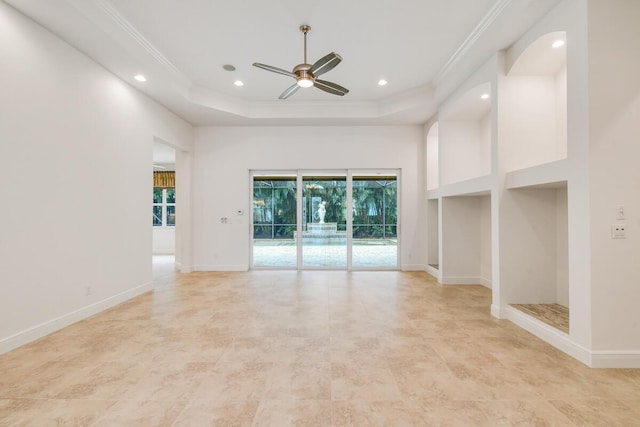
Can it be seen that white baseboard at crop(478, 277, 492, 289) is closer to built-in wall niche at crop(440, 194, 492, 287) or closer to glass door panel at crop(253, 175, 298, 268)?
built-in wall niche at crop(440, 194, 492, 287)

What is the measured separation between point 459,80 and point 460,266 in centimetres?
312

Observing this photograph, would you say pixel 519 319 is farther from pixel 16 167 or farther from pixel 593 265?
pixel 16 167

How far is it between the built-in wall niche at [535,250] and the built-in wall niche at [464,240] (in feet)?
5.44

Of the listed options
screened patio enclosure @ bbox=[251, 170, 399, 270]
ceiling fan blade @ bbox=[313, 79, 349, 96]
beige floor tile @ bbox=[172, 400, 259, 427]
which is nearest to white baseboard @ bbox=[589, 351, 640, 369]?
beige floor tile @ bbox=[172, 400, 259, 427]

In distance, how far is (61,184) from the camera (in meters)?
3.29

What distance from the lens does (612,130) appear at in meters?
2.43

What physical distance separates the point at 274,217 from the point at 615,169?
5.54 metres

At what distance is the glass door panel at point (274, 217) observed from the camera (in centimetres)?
666

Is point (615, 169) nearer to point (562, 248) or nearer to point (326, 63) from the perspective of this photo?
point (562, 248)

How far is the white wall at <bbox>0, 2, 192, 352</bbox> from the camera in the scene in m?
2.78

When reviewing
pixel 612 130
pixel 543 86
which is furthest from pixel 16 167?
pixel 543 86

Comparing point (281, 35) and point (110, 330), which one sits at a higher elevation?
point (281, 35)

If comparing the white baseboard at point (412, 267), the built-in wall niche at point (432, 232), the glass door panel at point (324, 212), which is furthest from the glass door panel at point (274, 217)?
the built-in wall niche at point (432, 232)

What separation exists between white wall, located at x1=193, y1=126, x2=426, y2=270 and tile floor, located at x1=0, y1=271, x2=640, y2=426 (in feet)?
8.31
